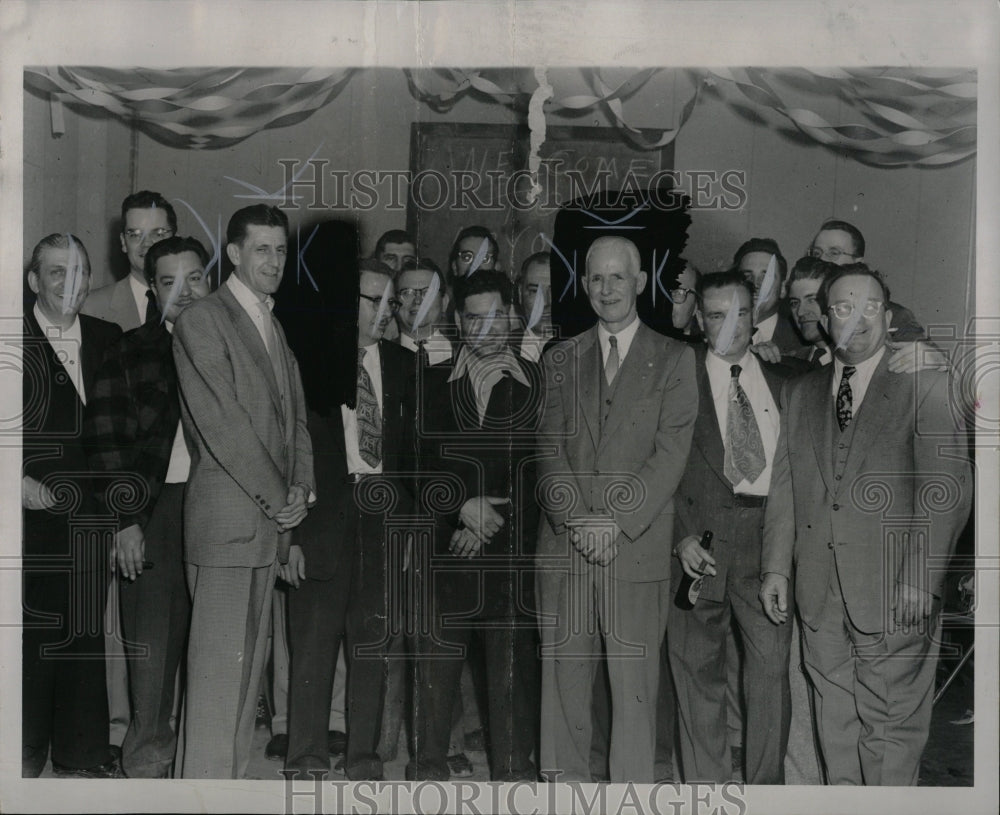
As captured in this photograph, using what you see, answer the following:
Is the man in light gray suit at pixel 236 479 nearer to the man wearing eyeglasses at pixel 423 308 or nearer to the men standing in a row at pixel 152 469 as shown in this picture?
the men standing in a row at pixel 152 469

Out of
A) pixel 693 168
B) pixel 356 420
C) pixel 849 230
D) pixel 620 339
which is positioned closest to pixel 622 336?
pixel 620 339

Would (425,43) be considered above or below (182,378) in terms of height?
above

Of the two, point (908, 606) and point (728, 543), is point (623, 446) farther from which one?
point (908, 606)

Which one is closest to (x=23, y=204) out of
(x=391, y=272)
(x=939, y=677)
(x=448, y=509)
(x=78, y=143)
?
(x=78, y=143)

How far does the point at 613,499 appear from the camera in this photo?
438 cm

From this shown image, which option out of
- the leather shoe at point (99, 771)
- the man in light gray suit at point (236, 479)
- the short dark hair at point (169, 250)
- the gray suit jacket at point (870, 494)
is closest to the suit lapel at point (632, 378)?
the gray suit jacket at point (870, 494)

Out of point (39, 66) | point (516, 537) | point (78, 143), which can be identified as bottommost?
point (516, 537)

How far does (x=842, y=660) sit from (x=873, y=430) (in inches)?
32.3

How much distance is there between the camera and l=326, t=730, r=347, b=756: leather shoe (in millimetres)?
4457

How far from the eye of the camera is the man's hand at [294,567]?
442cm

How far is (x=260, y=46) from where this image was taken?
4449 millimetres

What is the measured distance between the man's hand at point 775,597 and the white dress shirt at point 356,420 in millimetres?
1437

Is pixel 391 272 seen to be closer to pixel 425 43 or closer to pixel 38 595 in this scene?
pixel 425 43

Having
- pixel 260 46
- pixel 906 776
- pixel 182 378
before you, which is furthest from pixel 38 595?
pixel 906 776
